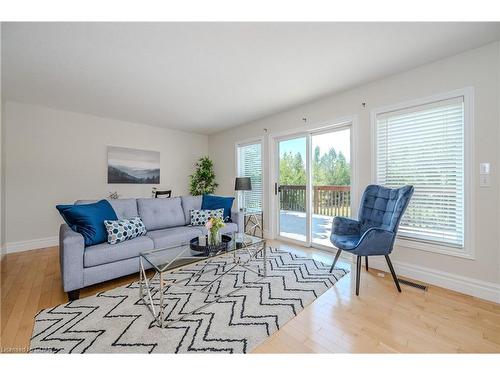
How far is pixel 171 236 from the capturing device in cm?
264

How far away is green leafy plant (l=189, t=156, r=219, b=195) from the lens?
17.0 ft

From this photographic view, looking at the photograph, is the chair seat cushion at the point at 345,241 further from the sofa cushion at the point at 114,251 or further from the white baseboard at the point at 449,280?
the sofa cushion at the point at 114,251

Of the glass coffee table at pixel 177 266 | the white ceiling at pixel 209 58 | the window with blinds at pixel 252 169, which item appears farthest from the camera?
the window with blinds at pixel 252 169

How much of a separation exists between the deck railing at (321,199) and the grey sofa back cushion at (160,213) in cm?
186

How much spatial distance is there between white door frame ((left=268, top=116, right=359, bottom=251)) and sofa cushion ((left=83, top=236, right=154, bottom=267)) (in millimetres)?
2287

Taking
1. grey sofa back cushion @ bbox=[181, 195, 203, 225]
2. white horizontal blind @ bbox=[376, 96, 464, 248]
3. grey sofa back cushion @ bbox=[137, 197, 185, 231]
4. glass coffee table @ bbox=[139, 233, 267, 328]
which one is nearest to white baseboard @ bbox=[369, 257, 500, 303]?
white horizontal blind @ bbox=[376, 96, 464, 248]

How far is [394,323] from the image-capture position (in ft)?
5.29

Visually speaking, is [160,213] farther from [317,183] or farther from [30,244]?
[317,183]

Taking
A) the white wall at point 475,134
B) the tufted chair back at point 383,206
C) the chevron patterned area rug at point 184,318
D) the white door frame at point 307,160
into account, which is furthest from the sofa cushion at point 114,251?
the white wall at point 475,134

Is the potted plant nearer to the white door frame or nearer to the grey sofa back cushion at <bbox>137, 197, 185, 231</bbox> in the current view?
the grey sofa back cushion at <bbox>137, 197, 185, 231</bbox>

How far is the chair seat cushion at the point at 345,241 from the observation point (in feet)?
7.08

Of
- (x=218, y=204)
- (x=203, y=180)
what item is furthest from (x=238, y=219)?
(x=203, y=180)
